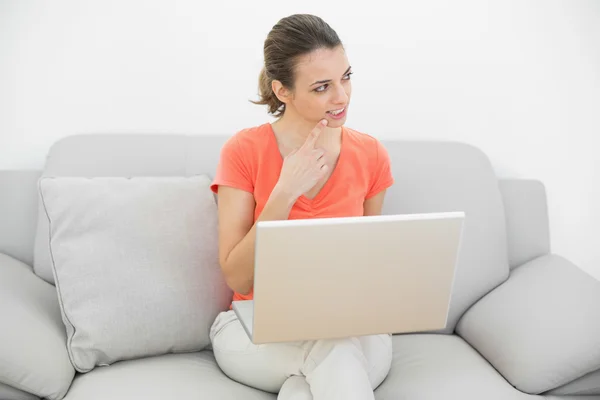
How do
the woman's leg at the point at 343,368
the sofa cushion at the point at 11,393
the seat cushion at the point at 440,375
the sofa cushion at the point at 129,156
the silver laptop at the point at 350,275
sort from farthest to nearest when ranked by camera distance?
the sofa cushion at the point at 129,156, the seat cushion at the point at 440,375, the sofa cushion at the point at 11,393, the woman's leg at the point at 343,368, the silver laptop at the point at 350,275

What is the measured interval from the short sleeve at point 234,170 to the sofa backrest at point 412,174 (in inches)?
11.0

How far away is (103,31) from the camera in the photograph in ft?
6.86

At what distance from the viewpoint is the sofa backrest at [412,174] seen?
6.31 ft

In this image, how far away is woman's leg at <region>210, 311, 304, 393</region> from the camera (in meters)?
1.49

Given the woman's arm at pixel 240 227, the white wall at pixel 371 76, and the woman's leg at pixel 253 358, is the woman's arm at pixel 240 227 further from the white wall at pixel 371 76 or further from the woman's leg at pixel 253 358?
the white wall at pixel 371 76

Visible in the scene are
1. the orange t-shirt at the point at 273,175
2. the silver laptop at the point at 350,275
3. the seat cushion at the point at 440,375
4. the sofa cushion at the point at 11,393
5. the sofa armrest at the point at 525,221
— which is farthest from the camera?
the sofa armrest at the point at 525,221

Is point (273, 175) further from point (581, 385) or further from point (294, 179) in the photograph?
point (581, 385)

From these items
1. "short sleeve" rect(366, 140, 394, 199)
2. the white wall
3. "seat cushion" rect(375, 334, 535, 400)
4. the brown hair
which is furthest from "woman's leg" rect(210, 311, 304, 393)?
the white wall

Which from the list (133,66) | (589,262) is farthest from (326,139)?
(589,262)

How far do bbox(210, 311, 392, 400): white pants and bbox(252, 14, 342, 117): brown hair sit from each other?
1.95ft

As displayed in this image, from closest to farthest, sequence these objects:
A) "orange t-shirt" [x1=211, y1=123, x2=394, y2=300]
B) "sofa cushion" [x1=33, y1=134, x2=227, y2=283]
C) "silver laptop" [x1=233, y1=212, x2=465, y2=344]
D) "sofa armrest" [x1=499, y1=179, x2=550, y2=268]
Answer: "silver laptop" [x1=233, y1=212, x2=465, y2=344], "orange t-shirt" [x1=211, y1=123, x2=394, y2=300], "sofa cushion" [x1=33, y1=134, x2=227, y2=283], "sofa armrest" [x1=499, y1=179, x2=550, y2=268]

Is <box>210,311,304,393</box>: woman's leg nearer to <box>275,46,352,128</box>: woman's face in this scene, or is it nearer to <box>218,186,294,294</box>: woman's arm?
<box>218,186,294,294</box>: woman's arm

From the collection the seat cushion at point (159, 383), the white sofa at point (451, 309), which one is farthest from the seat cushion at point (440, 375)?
the seat cushion at point (159, 383)

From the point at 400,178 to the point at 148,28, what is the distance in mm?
893
